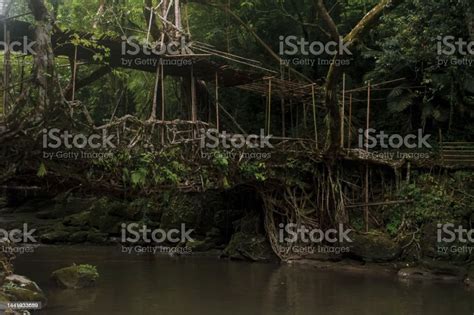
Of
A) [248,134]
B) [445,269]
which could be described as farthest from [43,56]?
[445,269]

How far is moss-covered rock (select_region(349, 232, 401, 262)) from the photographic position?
56.5ft

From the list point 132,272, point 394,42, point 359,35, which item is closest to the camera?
point 359,35

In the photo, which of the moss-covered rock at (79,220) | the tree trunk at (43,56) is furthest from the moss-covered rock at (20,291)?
the moss-covered rock at (79,220)

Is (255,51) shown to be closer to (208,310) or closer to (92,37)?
(92,37)

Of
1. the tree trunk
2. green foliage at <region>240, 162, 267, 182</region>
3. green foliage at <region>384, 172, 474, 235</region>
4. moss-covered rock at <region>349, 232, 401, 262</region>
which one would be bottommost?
moss-covered rock at <region>349, 232, 401, 262</region>

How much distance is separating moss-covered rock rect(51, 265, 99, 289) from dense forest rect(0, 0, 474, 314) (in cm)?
6

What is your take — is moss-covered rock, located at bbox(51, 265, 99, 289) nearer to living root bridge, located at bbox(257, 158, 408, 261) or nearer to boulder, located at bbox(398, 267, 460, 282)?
living root bridge, located at bbox(257, 158, 408, 261)

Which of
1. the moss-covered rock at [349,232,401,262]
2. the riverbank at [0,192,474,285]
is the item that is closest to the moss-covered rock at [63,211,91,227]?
the riverbank at [0,192,474,285]

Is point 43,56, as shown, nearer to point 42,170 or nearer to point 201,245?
point 42,170

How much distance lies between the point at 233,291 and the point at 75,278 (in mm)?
3880

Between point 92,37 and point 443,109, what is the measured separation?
11.8 m

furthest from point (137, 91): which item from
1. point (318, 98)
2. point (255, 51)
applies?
point (318, 98)

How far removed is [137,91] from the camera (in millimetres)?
23391

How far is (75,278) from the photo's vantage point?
45.5 ft
